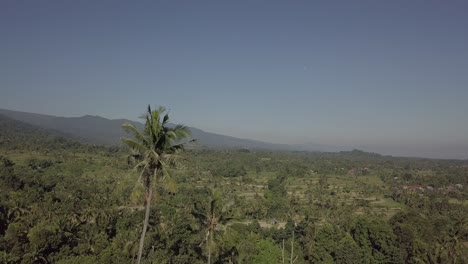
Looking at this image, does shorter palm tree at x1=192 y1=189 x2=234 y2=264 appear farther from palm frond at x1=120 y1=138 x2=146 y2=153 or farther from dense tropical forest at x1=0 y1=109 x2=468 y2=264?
palm frond at x1=120 y1=138 x2=146 y2=153

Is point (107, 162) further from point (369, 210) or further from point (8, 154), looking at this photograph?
point (369, 210)

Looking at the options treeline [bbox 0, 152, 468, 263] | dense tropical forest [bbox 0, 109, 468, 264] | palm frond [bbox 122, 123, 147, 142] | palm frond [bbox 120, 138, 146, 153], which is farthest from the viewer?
treeline [bbox 0, 152, 468, 263]

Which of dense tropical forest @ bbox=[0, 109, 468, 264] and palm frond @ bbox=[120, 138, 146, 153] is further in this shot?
dense tropical forest @ bbox=[0, 109, 468, 264]

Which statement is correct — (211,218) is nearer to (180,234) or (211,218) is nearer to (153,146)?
(153,146)

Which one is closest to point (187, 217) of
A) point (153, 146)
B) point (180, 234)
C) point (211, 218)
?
point (180, 234)

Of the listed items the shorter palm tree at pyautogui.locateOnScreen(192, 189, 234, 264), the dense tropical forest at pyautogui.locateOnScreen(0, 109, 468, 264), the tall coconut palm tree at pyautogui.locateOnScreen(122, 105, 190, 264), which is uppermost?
the tall coconut palm tree at pyautogui.locateOnScreen(122, 105, 190, 264)

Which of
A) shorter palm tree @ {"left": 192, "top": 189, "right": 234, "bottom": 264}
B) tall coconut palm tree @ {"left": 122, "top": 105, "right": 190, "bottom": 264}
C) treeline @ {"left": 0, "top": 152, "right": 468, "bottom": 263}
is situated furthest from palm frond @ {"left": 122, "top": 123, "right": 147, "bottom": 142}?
shorter palm tree @ {"left": 192, "top": 189, "right": 234, "bottom": 264}

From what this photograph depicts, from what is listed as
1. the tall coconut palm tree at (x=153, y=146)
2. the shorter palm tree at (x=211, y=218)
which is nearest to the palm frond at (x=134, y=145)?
the tall coconut palm tree at (x=153, y=146)

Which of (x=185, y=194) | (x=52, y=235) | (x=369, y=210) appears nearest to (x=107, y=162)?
(x=185, y=194)
